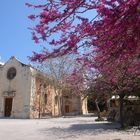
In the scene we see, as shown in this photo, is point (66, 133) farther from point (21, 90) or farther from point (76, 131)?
point (21, 90)

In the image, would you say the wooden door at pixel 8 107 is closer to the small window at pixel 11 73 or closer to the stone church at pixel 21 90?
the stone church at pixel 21 90

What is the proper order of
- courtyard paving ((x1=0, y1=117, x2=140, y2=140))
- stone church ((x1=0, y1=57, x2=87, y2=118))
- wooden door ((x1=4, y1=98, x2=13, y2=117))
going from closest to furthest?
1. courtyard paving ((x1=0, y1=117, x2=140, y2=140))
2. stone church ((x1=0, y1=57, x2=87, y2=118))
3. wooden door ((x1=4, y1=98, x2=13, y2=117))

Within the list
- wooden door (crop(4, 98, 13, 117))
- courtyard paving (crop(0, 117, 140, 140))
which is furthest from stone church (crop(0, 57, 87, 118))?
courtyard paving (crop(0, 117, 140, 140))

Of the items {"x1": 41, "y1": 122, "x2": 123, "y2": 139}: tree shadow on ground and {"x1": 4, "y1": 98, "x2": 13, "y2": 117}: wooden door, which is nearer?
{"x1": 41, "y1": 122, "x2": 123, "y2": 139}: tree shadow on ground

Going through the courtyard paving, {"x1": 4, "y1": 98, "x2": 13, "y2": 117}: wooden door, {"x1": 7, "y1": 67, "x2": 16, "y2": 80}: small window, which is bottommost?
the courtyard paving

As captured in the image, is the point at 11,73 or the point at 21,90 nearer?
the point at 21,90

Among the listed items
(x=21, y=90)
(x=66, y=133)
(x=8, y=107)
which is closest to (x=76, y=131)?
(x=66, y=133)

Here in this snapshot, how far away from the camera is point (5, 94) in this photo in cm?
4028

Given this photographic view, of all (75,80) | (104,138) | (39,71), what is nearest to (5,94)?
(39,71)

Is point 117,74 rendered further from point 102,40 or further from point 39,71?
point 39,71

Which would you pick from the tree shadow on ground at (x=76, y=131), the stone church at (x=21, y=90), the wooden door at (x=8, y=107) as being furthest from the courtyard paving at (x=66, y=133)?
the wooden door at (x=8, y=107)

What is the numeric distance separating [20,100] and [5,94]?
225 centimetres

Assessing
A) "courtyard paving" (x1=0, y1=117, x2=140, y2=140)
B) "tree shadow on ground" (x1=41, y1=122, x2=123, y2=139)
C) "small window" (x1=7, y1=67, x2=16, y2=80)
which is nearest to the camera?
"courtyard paving" (x1=0, y1=117, x2=140, y2=140)

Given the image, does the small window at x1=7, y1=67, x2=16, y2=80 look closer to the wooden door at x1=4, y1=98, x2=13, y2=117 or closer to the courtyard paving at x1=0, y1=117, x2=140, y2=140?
the wooden door at x1=4, y1=98, x2=13, y2=117
